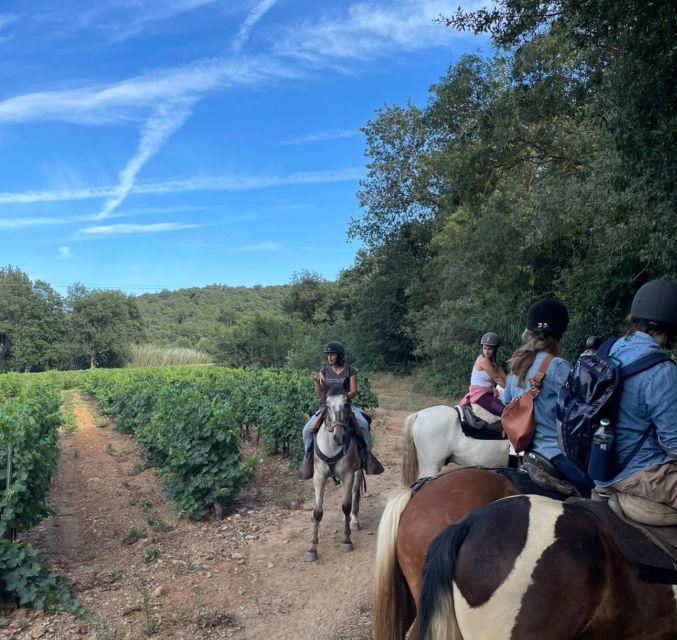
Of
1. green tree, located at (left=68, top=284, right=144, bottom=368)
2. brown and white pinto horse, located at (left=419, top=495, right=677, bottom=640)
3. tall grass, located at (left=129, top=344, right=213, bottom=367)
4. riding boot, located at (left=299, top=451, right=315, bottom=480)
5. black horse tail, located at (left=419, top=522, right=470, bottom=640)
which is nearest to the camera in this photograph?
brown and white pinto horse, located at (left=419, top=495, right=677, bottom=640)

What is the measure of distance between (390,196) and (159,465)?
2658 centimetres

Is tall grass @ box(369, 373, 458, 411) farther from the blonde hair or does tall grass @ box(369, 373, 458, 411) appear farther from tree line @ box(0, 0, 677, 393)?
the blonde hair

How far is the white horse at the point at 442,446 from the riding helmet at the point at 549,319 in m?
2.98

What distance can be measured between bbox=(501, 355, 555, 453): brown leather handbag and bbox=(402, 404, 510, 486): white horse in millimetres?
2922

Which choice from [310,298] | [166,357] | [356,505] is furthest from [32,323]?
[356,505]

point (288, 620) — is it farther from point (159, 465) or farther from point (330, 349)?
point (159, 465)

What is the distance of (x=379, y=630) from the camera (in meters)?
3.43

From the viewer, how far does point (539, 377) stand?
3633 mm

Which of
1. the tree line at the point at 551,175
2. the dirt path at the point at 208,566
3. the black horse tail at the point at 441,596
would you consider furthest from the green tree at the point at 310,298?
the black horse tail at the point at 441,596

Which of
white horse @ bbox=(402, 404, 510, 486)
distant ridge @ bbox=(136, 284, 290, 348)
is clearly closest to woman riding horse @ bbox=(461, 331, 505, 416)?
white horse @ bbox=(402, 404, 510, 486)

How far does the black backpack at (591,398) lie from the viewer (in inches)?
108

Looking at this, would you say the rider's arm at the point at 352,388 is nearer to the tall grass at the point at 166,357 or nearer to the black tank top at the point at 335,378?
the black tank top at the point at 335,378

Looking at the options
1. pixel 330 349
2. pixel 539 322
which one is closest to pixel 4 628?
pixel 330 349

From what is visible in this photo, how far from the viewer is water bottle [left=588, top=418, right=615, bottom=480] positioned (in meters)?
2.79
